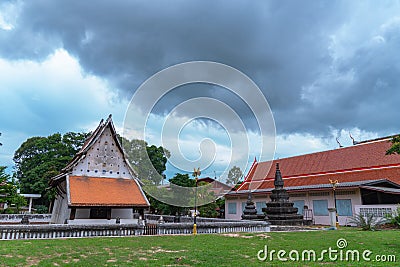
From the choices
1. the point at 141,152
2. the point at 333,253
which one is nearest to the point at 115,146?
the point at 333,253

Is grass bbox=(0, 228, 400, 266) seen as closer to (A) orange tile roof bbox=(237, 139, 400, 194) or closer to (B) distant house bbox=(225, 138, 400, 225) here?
(B) distant house bbox=(225, 138, 400, 225)

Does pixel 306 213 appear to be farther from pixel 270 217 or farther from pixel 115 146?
pixel 115 146

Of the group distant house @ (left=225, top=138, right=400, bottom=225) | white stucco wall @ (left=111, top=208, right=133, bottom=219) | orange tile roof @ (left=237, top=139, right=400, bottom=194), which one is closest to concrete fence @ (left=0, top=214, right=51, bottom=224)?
white stucco wall @ (left=111, top=208, right=133, bottom=219)

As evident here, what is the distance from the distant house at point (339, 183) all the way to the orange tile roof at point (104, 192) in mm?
15213

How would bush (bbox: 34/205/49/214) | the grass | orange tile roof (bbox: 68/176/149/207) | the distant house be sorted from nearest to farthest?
the grass, orange tile roof (bbox: 68/176/149/207), the distant house, bush (bbox: 34/205/49/214)

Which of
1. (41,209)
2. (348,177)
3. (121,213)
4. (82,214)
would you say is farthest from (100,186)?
(41,209)

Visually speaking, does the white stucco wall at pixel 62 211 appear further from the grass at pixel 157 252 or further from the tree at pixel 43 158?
the tree at pixel 43 158

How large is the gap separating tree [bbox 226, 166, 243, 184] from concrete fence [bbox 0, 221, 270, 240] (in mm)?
37776

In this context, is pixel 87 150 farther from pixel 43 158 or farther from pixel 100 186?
pixel 43 158

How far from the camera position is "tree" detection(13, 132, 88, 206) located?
1469 inches

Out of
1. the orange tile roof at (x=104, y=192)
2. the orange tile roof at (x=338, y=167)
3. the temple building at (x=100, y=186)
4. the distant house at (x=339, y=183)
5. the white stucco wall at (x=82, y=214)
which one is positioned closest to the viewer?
the orange tile roof at (x=104, y=192)

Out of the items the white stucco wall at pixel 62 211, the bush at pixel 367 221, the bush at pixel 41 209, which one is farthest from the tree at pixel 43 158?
the bush at pixel 367 221

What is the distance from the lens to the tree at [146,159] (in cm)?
4053

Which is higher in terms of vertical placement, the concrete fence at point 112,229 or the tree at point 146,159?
the tree at point 146,159
